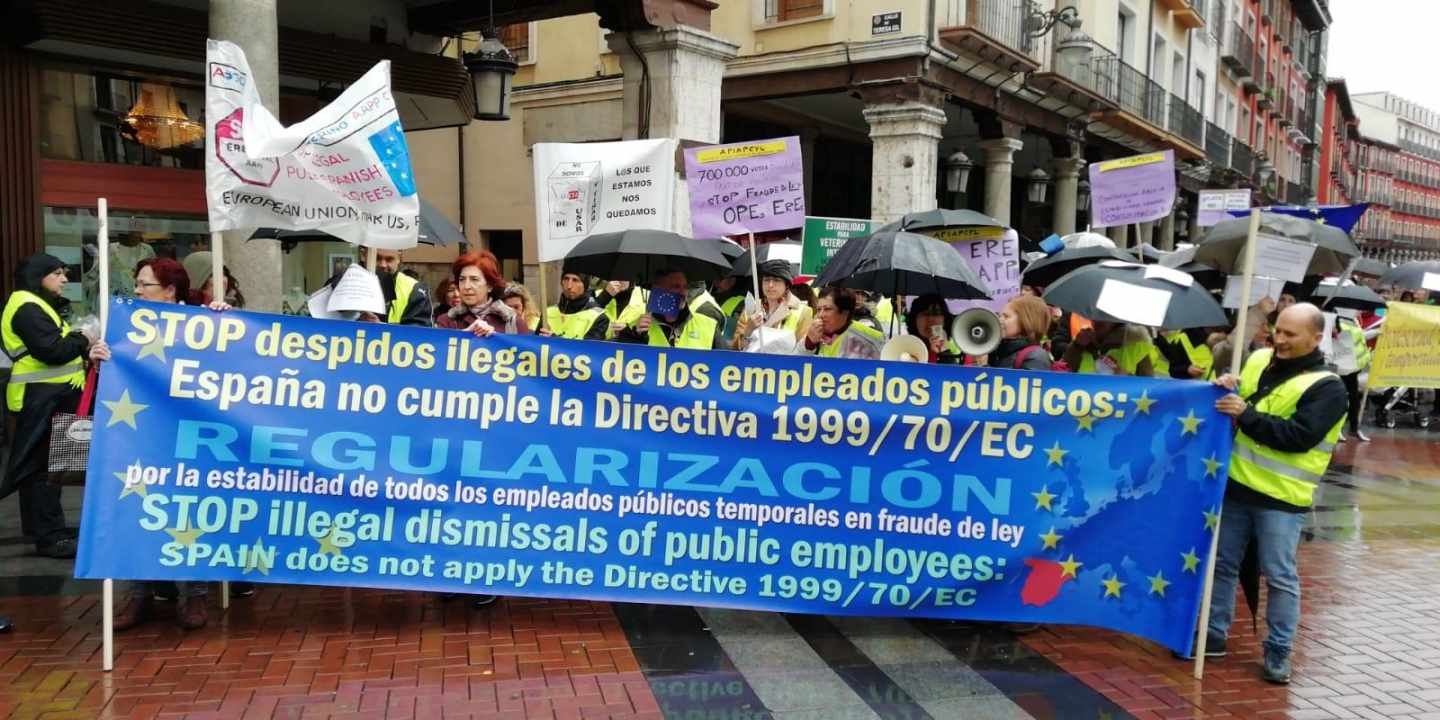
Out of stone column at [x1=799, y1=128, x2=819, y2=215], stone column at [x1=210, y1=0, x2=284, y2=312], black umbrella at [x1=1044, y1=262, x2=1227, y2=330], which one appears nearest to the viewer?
black umbrella at [x1=1044, y1=262, x2=1227, y2=330]

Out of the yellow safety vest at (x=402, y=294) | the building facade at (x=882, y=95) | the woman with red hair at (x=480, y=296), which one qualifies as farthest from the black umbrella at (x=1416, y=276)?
the yellow safety vest at (x=402, y=294)

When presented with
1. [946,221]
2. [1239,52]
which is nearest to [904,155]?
[946,221]

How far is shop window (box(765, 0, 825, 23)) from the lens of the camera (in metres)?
17.1

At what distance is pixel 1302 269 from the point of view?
5473 millimetres

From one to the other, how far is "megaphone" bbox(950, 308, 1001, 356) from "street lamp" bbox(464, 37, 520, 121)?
5226 mm

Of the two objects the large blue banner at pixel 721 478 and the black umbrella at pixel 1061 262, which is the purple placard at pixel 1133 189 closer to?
the black umbrella at pixel 1061 262

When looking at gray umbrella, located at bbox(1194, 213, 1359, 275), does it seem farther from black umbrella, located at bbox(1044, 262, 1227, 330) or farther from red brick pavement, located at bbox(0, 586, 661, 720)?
red brick pavement, located at bbox(0, 586, 661, 720)

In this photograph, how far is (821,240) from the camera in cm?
891

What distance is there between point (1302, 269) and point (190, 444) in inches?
212

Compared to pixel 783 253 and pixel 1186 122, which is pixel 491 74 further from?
pixel 1186 122

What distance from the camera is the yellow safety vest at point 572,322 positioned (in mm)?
8086

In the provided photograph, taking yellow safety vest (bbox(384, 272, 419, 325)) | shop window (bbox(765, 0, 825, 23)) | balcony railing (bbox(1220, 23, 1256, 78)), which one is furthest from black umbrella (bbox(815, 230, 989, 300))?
balcony railing (bbox(1220, 23, 1256, 78))

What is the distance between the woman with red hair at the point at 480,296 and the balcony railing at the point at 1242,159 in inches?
1294

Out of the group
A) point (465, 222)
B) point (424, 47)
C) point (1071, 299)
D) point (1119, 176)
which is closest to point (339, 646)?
point (1071, 299)
